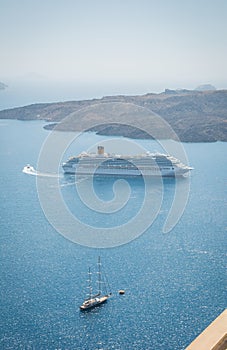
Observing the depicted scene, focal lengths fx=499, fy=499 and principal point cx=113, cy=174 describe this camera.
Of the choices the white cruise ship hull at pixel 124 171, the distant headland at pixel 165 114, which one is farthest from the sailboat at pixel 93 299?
the distant headland at pixel 165 114

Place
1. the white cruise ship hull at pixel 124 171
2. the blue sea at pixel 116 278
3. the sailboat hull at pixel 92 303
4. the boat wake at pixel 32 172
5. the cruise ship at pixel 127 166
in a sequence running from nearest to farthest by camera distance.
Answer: the blue sea at pixel 116 278 → the sailboat hull at pixel 92 303 → the boat wake at pixel 32 172 → the white cruise ship hull at pixel 124 171 → the cruise ship at pixel 127 166

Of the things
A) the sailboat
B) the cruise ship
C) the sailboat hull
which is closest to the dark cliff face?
the cruise ship

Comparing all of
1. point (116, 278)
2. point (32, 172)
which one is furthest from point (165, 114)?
point (116, 278)

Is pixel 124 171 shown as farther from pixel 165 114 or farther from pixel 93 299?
pixel 165 114

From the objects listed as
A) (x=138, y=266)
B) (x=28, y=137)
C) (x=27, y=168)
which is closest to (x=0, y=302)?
(x=138, y=266)

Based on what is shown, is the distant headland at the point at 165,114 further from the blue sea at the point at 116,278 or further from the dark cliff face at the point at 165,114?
the blue sea at the point at 116,278

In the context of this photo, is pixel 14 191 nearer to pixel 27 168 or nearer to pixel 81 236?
pixel 27 168

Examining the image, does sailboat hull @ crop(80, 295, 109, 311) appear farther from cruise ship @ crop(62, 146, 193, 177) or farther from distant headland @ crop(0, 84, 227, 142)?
distant headland @ crop(0, 84, 227, 142)
